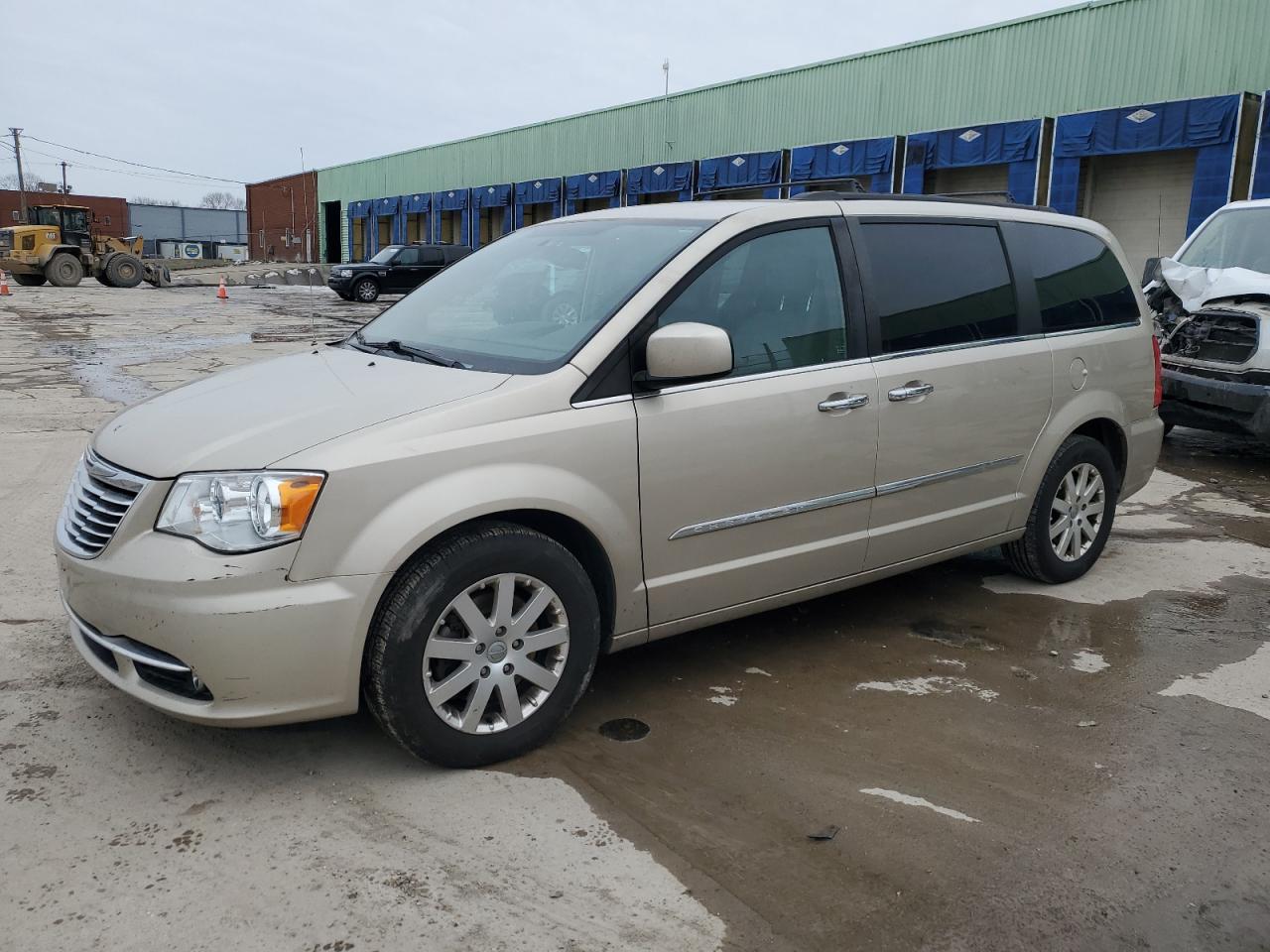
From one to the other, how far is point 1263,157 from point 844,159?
1094 cm

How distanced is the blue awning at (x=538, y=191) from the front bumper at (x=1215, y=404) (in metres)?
34.1

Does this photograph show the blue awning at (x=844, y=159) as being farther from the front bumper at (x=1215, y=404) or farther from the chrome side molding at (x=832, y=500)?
the chrome side molding at (x=832, y=500)

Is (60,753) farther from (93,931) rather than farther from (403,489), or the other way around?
(403,489)

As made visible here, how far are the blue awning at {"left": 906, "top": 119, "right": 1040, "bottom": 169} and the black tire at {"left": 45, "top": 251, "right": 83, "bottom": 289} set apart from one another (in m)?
25.6

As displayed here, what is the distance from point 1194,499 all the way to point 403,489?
20.0ft

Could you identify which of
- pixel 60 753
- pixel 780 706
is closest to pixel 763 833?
pixel 780 706

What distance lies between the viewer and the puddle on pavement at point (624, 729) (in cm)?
347

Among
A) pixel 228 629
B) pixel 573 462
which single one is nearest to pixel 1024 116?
pixel 573 462

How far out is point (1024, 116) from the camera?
24.4m

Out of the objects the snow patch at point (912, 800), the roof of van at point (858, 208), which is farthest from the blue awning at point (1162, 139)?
the snow patch at point (912, 800)

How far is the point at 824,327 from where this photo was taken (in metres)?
3.96

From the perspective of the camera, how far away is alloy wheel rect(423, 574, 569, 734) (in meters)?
3.05

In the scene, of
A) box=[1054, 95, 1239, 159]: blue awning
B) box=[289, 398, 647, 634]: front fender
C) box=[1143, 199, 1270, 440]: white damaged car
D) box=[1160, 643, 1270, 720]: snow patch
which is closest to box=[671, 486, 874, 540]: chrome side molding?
box=[289, 398, 647, 634]: front fender

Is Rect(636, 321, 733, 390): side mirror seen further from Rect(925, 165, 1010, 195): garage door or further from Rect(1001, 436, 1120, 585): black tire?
Rect(925, 165, 1010, 195): garage door
